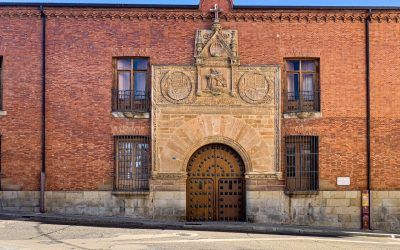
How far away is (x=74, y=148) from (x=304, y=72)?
29.2 ft

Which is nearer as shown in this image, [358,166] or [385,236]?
[385,236]

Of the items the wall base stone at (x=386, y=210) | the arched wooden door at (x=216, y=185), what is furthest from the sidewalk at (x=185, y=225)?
the wall base stone at (x=386, y=210)

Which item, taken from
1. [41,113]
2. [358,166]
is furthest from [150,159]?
[358,166]

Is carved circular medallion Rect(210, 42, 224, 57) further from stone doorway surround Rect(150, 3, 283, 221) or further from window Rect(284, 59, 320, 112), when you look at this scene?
window Rect(284, 59, 320, 112)

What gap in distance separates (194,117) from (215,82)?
1474mm

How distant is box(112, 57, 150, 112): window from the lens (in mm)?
20484

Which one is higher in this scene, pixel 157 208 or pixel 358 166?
pixel 358 166

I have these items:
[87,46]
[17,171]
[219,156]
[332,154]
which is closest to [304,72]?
[332,154]

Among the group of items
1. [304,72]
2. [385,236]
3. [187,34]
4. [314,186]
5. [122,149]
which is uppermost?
[187,34]

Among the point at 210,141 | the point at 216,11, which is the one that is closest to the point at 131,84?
the point at 210,141

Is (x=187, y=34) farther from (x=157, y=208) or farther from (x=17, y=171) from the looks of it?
(x=17, y=171)

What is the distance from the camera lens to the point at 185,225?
1862 cm

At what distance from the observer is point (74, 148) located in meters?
20.1

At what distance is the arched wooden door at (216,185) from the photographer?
66.4ft
